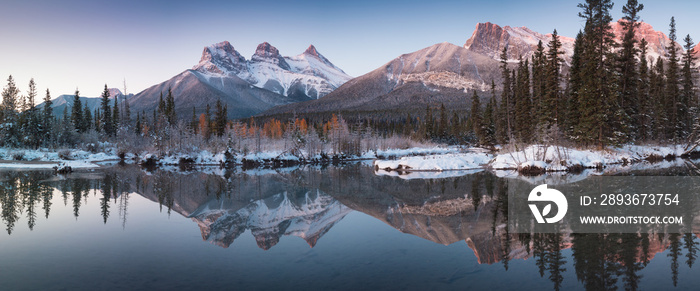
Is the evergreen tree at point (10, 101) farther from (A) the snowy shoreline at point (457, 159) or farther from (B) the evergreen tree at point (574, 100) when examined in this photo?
(B) the evergreen tree at point (574, 100)

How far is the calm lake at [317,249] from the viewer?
27.9 ft

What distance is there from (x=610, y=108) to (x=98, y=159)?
→ 2352 inches

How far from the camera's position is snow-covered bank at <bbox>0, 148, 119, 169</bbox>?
4334 centimetres

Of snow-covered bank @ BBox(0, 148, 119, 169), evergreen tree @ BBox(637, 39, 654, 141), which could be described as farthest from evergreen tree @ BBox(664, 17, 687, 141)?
snow-covered bank @ BBox(0, 148, 119, 169)

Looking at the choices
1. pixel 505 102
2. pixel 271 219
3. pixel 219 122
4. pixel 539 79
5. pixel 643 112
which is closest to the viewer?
pixel 271 219

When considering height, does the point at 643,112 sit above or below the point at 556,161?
above

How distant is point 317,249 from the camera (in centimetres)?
1145

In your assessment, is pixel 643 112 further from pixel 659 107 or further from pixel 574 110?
pixel 574 110

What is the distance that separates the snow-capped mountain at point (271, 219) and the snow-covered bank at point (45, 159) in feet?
95.7

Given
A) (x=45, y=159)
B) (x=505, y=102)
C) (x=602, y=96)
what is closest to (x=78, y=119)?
(x=45, y=159)

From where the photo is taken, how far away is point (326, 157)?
6334 cm

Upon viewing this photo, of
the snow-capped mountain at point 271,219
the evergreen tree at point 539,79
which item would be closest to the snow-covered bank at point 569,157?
the evergreen tree at point 539,79

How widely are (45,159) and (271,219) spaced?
47803mm

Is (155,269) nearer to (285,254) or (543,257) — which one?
(285,254)
